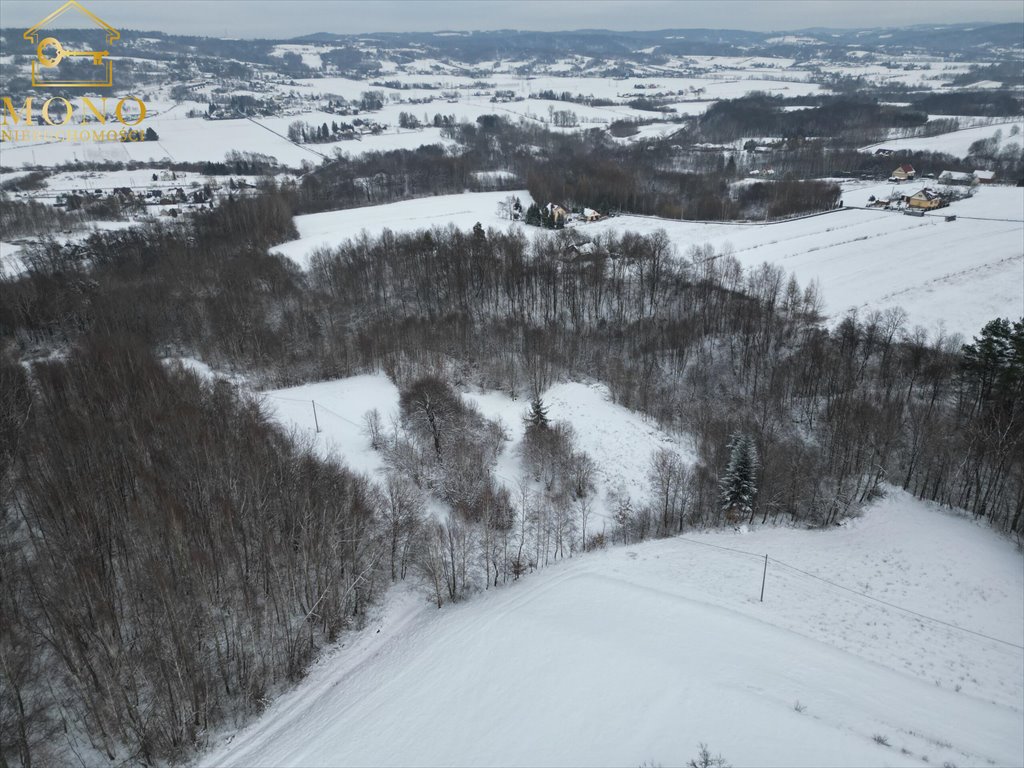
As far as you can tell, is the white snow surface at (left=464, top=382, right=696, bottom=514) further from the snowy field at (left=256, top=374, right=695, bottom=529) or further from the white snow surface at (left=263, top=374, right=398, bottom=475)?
the white snow surface at (left=263, top=374, right=398, bottom=475)

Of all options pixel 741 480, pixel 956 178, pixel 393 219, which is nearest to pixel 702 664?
pixel 741 480

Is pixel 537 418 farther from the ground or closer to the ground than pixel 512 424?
farther from the ground

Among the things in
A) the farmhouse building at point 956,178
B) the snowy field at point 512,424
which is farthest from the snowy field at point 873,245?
the snowy field at point 512,424

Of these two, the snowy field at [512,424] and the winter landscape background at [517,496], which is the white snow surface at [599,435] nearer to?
the snowy field at [512,424]

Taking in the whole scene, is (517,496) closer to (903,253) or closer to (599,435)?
(599,435)

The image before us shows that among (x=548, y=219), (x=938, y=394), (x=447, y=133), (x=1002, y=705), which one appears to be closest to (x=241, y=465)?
(x=1002, y=705)

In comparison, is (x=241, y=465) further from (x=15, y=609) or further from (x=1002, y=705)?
(x=1002, y=705)
